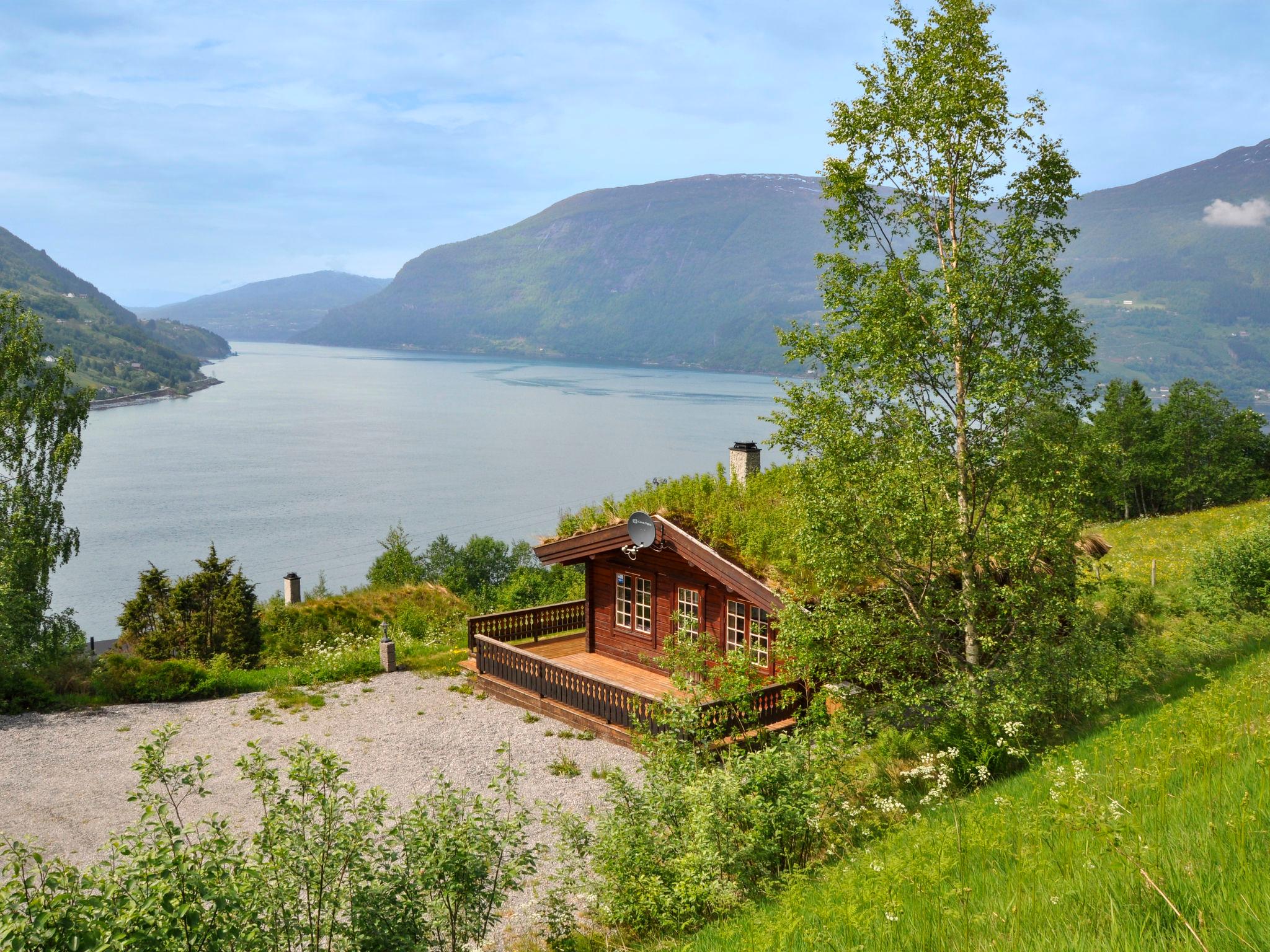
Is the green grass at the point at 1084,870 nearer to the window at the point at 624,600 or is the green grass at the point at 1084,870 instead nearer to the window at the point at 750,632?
the window at the point at 750,632

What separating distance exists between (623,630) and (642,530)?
348 cm

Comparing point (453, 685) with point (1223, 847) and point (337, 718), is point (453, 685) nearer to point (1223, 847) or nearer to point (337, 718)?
point (337, 718)

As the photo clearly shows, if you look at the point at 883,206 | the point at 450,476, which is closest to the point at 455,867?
the point at 883,206

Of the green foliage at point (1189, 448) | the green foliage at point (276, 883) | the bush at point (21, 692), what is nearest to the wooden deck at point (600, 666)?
the green foliage at point (276, 883)

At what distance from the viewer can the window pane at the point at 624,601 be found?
2055 centimetres

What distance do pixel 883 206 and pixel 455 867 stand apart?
1175 centimetres

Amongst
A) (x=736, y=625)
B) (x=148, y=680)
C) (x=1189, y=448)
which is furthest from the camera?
(x=1189, y=448)

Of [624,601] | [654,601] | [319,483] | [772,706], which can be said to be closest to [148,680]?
[624,601]

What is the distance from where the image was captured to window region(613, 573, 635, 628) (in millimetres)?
20531

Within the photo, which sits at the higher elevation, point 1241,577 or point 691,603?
point 1241,577

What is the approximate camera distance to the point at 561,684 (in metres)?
18.4

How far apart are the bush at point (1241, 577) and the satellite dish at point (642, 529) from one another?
11.1m

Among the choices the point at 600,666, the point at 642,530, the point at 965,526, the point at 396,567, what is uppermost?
the point at 965,526

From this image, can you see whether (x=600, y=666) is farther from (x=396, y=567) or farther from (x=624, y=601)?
(x=396, y=567)
